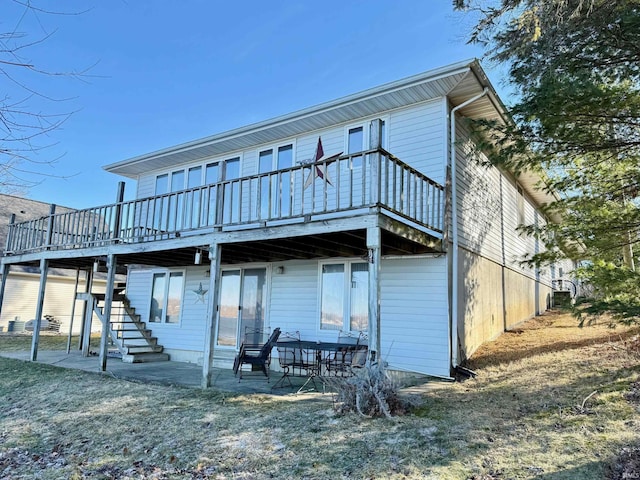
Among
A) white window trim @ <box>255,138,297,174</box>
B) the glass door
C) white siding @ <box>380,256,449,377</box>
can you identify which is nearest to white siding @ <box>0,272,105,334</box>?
the glass door

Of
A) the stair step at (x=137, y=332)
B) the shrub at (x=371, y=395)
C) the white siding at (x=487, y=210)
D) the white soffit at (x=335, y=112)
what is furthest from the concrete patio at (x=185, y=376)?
the white soffit at (x=335, y=112)

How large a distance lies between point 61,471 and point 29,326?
19.8 meters

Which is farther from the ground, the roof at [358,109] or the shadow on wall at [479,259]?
the roof at [358,109]

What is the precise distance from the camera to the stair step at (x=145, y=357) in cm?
1108

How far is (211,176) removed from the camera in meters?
12.2

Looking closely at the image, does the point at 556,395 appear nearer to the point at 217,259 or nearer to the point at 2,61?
the point at 217,259

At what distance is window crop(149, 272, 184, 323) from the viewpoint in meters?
12.2

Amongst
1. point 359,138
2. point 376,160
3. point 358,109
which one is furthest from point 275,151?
point 376,160

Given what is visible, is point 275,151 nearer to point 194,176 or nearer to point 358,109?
point 358,109

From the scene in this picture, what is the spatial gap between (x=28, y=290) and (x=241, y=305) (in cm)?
1597

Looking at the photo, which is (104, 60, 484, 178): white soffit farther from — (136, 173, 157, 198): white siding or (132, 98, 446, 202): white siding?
(136, 173, 157, 198): white siding

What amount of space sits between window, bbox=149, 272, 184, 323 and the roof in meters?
3.33

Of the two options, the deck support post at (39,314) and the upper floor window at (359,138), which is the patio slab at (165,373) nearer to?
the deck support post at (39,314)

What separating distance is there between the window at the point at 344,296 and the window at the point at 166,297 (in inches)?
186
